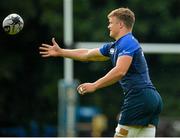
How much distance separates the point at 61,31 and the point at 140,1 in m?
2.50

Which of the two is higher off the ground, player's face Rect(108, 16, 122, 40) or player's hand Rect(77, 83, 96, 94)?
player's face Rect(108, 16, 122, 40)

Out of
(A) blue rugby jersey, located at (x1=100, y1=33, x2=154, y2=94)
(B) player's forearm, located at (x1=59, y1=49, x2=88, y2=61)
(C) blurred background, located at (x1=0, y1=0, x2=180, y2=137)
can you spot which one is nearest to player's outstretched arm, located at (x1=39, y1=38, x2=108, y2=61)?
(B) player's forearm, located at (x1=59, y1=49, x2=88, y2=61)

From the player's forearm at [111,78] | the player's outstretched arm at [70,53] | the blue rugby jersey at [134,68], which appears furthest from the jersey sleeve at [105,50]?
the player's forearm at [111,78]

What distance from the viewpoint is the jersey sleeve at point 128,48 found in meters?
9.15

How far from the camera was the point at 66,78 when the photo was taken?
926 inches

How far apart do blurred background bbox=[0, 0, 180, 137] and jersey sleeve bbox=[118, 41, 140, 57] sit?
55.2 feet

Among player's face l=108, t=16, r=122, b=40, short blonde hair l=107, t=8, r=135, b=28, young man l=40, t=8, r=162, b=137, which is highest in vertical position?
short blonde hair l=107, t=8, r=135, b=28

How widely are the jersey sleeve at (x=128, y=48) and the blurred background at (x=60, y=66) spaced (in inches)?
662

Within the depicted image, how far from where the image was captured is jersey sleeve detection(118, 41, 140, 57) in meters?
9.15

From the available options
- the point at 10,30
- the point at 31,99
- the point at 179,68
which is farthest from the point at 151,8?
the point at 10,30

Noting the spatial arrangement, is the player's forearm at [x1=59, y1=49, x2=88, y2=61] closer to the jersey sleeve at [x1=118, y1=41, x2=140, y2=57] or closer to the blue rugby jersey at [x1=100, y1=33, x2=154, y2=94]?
the blue rugby jersey at [x1=100, y1=33, x2=154, y2=94]

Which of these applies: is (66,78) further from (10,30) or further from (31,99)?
(10,30)

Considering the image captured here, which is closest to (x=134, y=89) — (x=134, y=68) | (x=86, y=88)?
(x=134, y=68)

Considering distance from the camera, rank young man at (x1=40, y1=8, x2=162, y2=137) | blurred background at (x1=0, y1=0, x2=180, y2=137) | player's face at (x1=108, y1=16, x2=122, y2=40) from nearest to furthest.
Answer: young man at (x1=40, y1=8, x2=162, y2=137) → player's face at (x1=108, y1=16, x2=122, y2=40) → blurred background at (x1=0, y1=0, x2=180, y2=137)
